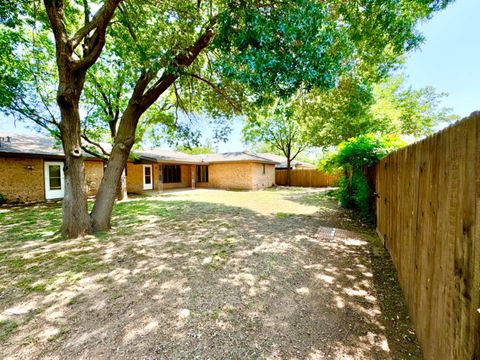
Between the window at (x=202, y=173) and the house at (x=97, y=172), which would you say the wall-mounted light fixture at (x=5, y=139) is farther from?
the window at (x=202, y=173)

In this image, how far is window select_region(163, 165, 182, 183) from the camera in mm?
18773

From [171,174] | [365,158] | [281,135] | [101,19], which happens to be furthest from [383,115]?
[171,174]

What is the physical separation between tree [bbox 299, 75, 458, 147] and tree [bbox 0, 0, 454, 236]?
3110 millimetres

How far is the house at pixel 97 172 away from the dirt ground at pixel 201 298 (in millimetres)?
7429

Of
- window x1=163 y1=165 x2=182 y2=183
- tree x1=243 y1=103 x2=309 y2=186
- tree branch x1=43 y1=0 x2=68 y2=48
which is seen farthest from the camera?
tree x1=243 y1=103 x2=309 y2=186

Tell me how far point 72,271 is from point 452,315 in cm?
480

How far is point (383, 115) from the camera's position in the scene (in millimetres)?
13461

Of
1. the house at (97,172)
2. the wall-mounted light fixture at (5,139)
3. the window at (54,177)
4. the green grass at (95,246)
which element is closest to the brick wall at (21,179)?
the house at (97,172)

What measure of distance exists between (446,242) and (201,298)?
2641 millimetres

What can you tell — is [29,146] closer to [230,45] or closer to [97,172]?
[97,172]

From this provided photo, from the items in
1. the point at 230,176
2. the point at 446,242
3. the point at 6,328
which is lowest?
the point at 6,328

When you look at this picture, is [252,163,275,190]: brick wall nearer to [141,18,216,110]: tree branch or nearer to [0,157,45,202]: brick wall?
[141,18,216,110]: tree branch

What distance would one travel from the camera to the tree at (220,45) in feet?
13.1

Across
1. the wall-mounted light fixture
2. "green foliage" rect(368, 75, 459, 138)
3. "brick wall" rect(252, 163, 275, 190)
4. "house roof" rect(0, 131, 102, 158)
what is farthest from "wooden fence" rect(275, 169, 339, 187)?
the wall-mounted light fixture
